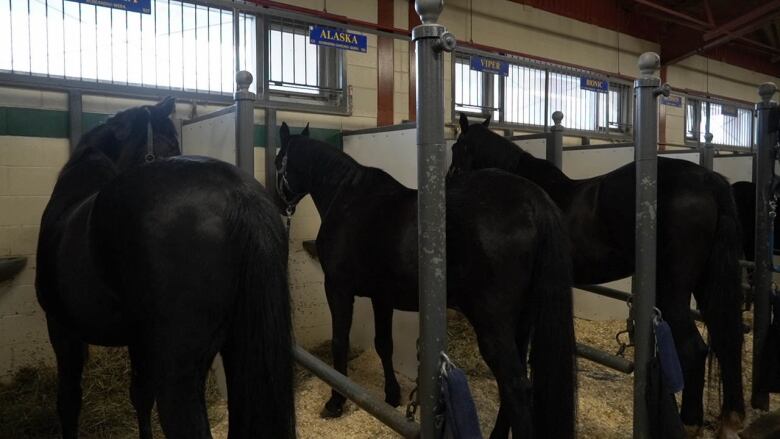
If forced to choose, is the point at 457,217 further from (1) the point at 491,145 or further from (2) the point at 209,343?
(1) the point at 491,145

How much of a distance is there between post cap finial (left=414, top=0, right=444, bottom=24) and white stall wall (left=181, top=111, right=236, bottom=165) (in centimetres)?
126

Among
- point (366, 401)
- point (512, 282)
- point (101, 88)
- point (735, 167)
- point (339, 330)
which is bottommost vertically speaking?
point (339, 330)

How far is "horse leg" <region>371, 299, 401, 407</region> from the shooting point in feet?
9.02

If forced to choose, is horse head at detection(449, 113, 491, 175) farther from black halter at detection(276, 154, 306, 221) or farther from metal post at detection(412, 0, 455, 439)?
metal post at detection(412, 0, 455, 439)

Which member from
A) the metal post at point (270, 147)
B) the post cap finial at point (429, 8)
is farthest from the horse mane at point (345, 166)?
the post cap finial at point (429, 8)

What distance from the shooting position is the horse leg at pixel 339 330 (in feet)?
8.52

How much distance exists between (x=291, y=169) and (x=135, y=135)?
3.28ft

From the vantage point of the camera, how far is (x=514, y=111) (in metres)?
5.24

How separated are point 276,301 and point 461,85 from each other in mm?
3946

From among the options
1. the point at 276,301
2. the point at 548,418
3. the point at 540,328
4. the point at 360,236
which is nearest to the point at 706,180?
the point at 540,328

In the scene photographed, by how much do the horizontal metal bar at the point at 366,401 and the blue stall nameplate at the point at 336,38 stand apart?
1978 millimetres

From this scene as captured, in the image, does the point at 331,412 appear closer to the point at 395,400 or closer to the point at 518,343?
the point at 395,400

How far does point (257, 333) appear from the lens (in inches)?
52.2

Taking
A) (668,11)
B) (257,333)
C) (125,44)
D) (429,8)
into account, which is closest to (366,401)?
(257,333)
